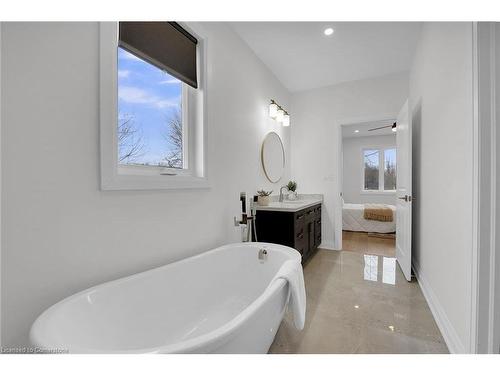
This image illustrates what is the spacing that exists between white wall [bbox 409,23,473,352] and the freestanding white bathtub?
0.98 m

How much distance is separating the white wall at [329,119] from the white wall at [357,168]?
11.7 feet

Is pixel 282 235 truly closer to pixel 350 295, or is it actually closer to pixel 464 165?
pixel 350 295

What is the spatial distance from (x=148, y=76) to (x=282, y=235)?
193cm

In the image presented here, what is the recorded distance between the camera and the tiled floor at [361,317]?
146 centimetres

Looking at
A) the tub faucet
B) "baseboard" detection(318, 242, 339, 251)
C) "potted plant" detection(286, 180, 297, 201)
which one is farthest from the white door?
the tub faucet

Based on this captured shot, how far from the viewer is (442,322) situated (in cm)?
160

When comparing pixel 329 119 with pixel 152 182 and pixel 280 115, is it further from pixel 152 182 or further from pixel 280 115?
pixel 152 182

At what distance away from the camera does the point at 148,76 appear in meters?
1.58

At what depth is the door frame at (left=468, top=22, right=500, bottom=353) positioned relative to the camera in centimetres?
107

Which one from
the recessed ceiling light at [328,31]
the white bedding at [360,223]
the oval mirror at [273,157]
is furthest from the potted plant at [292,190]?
the white bedding at [360,223]

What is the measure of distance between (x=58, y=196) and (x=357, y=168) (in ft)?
23.3

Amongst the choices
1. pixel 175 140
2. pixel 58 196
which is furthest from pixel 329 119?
pixel 58 196

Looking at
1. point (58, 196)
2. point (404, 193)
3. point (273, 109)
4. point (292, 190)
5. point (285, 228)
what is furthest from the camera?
point (292, 190)

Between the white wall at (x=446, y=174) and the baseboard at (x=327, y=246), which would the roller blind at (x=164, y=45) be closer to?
the white wall at (x=446, y=174)
